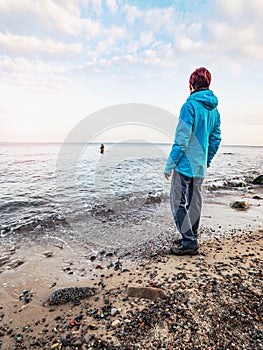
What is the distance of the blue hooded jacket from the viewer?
3.06m

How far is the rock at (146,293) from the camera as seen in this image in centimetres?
226

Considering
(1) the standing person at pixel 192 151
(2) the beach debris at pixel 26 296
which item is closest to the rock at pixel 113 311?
(2) the beach debris at pixel 26 296

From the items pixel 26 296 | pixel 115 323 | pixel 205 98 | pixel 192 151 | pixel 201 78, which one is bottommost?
pixel 26 296

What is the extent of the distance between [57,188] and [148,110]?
494 centimetres

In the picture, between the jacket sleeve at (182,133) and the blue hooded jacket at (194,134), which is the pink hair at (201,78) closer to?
the blue hooded jacket at (194,134)

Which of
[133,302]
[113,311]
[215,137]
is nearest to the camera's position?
[113,311]

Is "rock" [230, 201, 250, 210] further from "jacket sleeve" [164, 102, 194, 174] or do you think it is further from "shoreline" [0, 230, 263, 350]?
"jacket sleeve" [164, 102, 194, 174]

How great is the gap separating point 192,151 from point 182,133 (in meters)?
0.33

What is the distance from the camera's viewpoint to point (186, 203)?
3.38 m

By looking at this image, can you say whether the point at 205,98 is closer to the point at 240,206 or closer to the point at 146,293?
the point at 146,293

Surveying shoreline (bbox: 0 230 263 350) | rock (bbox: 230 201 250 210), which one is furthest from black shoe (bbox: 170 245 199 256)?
rock (bbox: 230 201 250 210)

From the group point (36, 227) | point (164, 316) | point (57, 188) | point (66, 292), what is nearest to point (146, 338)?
point (164, 316)

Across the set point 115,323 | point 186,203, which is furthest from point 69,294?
point 186,203

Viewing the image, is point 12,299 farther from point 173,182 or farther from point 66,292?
point 173,182
